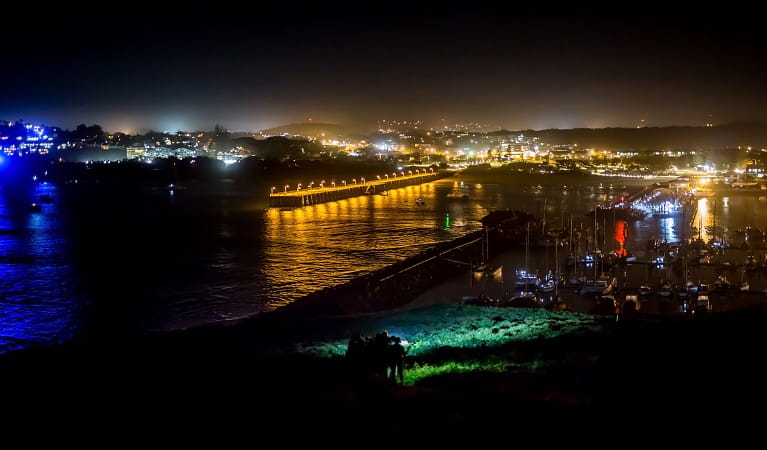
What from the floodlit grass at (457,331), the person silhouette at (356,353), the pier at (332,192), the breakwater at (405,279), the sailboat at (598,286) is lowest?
the sailboat at (598,286)

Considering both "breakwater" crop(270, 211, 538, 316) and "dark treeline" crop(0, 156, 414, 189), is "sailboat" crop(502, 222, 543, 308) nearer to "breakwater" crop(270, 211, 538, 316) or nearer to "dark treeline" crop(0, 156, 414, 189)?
"breakwater" crop(270, 211, 538, 316)

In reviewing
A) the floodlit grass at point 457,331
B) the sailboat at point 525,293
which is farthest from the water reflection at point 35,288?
the sailboat at point 525,293

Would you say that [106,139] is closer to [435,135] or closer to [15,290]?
[435,135]

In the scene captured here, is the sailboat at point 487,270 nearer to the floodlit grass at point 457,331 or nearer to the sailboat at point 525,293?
the sailboat at point 525,293

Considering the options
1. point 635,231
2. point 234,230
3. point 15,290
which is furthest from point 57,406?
point 635,231

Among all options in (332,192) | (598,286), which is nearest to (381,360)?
(598,286)
